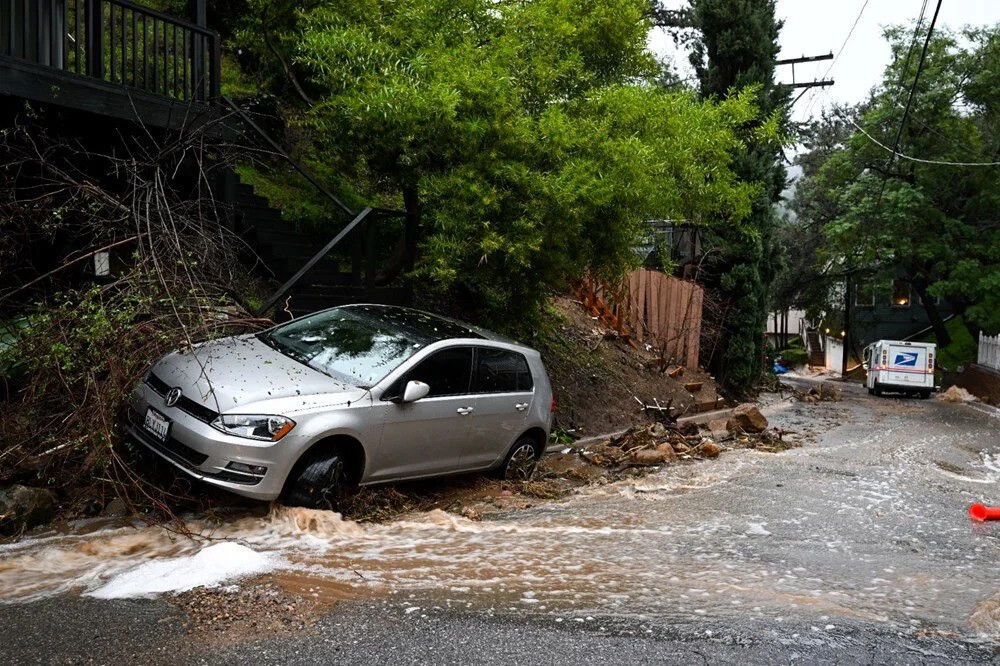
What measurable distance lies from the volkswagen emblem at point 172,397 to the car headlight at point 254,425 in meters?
0.47

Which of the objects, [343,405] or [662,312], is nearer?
[343,405]

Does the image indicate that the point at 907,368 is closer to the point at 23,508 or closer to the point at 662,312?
the point at 662,312

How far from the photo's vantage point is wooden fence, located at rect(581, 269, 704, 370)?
17969mm

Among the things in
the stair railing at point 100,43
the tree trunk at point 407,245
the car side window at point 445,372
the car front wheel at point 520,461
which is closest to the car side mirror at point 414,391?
the car side window at point 445,372

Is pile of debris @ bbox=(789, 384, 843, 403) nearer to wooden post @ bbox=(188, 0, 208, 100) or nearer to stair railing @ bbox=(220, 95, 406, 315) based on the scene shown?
stair railing @ bbox=(220, 95, 406, 315)

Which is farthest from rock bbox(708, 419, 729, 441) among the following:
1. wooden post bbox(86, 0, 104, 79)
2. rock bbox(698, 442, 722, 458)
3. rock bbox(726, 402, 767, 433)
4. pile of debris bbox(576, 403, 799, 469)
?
wooden post bbox(86, 0, 104, 79)

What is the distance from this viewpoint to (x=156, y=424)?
6488 millimetres

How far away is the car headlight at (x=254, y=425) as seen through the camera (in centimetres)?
614

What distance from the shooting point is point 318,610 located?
4738mm

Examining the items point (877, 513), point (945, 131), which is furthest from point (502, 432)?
point (945, 131)

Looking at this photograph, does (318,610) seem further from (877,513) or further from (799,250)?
(799,250)

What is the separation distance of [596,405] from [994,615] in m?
8.49

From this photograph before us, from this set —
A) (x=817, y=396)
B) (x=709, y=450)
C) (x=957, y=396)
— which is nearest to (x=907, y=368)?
(x=957, y=396)

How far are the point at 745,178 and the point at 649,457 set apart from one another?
1190cm
